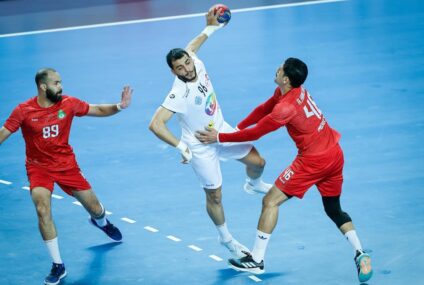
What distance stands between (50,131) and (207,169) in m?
1.74

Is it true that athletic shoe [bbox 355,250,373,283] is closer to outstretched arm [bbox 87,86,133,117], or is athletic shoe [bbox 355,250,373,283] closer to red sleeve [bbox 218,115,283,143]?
red sleeve [bbox 218,115,283,143]

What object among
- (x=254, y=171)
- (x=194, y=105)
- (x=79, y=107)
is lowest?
(x=254, y=171)

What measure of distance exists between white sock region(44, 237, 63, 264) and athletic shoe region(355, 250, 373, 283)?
10.3 ft

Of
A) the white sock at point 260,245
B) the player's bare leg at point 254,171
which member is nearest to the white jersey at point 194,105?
the player's bare leg at point 254,171

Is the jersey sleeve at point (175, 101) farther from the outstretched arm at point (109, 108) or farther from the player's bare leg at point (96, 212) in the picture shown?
the player's bare leg at point (96, 212)

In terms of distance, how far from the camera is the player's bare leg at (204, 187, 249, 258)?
907cm

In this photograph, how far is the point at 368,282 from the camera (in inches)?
333

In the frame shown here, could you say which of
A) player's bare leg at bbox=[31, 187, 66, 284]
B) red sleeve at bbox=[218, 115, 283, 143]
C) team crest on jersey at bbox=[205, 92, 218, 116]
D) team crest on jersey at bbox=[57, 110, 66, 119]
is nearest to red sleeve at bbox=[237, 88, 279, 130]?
team crest on jersey at bbox=[205, 92, 218, 116]

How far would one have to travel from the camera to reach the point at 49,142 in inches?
357

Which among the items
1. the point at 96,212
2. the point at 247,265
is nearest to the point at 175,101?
the point at 96,212

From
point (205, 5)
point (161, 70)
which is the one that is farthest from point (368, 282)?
point (205, 5)

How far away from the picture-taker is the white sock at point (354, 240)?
8.57 m

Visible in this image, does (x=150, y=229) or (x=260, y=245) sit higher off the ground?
(x=260, y=245)

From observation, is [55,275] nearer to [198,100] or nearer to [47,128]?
[47,128]
